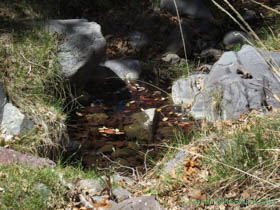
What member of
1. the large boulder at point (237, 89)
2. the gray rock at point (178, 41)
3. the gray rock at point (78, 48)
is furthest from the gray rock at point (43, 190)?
the gray rock at point (178, 41)

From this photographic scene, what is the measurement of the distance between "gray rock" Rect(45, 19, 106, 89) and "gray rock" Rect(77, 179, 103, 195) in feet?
7.95

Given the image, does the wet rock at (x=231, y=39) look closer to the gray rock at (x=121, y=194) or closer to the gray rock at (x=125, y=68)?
the gray rock at (x=125, y=68)

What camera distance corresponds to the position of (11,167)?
301 centimetres

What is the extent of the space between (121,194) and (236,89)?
8.05 ft

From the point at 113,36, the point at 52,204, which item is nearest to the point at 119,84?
the point at 113,36

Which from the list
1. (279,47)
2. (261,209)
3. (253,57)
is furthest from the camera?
(279,47)

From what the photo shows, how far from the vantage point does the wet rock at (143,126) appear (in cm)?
493

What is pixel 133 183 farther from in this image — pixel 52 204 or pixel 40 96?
pixel 40 96

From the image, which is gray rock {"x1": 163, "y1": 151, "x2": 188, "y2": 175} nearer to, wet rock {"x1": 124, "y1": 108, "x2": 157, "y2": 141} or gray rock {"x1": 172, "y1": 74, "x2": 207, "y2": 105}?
wet rock {"x1": 124, "y1": 108, "x2": 157, "y2": 141}

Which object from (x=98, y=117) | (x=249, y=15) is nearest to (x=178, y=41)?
(x=249, y=15)

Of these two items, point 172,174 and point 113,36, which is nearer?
point 172,174

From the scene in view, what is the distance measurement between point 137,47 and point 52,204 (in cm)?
559

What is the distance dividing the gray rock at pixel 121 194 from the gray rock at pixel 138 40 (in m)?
5.25

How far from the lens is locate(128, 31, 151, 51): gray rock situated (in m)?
7.94
